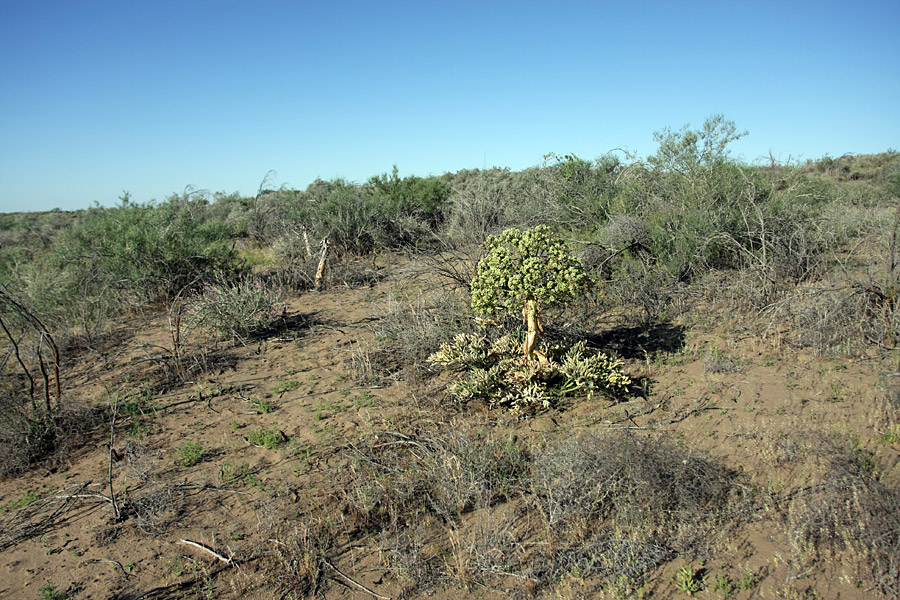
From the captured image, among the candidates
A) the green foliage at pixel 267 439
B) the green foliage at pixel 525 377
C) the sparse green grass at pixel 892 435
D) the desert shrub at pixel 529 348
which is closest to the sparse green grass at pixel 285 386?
the green foliage at pixel 267 439

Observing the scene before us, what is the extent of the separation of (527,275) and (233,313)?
4532 mm

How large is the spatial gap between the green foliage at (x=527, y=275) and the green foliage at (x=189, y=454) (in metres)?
2.84

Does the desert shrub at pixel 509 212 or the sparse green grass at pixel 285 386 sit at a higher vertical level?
the desert shrub at pixel 509 212

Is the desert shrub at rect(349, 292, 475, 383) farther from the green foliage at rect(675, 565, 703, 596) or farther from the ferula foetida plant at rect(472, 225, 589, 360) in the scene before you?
the green foliage at rect(675, 565, 703, 596)

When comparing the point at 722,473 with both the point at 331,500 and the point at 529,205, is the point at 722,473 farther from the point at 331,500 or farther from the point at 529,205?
the point at 529,205

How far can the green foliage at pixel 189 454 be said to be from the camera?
4469 millimetres

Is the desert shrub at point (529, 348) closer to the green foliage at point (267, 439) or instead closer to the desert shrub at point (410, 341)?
the desert shrub at point (410, 341)

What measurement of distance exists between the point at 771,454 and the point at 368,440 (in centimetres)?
326

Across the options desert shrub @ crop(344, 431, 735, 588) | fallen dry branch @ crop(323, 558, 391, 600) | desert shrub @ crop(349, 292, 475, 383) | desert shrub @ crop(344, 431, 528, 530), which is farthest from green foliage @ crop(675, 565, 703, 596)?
desert shrub @ crop(349, 292, 475, 383)

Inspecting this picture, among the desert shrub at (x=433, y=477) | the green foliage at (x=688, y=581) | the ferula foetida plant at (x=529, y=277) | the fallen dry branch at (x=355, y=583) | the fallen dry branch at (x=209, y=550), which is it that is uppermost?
the ferula foetida plant at (x=529, y=277)

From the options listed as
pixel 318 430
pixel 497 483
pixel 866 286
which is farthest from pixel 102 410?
pixel 866 286

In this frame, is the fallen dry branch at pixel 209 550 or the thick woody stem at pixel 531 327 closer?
the fallen dry branch at pixel 209 550

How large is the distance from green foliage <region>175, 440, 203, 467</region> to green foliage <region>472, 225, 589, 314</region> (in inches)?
112

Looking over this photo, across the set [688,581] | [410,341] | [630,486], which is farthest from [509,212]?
[688,581]
